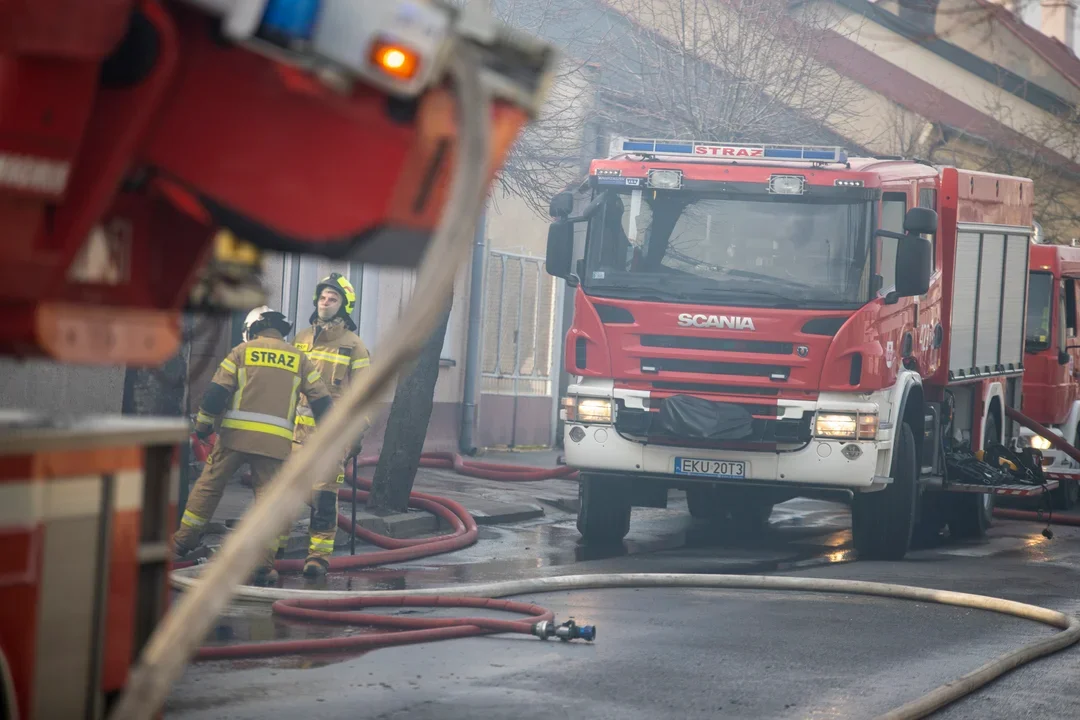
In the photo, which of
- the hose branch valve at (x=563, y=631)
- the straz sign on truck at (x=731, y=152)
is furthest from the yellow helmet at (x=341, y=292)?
the hose branch valve at (x=563, y=631)

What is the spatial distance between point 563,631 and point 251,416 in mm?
2783

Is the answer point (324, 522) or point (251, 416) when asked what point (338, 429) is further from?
point (324, 522)

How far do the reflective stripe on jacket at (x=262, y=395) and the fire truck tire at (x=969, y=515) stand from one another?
725cm

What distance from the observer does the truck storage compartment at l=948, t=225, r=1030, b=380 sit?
45.4 ft

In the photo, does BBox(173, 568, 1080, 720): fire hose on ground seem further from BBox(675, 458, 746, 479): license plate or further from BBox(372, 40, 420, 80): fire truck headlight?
BBox(372, 40, 420, 80): fire truck headlight

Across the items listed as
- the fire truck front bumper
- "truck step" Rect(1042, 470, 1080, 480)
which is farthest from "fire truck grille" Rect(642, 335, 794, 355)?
"truck step" Rect(1042, 470, 1080, 480)

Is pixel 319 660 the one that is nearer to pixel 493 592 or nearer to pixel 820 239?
pixel 493 592

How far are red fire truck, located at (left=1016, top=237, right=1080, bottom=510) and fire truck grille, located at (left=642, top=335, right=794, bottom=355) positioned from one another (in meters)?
6.89

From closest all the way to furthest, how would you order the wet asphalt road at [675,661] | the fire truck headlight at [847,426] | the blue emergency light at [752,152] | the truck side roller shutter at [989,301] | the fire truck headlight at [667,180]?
1. the wet asphalt road at [675,661]
2. the fire truck headlight at [847,426]
3. the fire truck headlight at [667,180]
4. the blue emergency light at [752,152]
5. the truck side roller shutter at [989,301]

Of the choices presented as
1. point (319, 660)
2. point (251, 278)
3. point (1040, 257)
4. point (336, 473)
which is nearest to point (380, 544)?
point (336, 473)

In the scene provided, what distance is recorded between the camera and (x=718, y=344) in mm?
11461

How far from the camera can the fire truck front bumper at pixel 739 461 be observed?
11.2 m

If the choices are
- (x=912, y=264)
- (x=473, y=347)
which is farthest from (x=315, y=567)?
(x=473, y=347)

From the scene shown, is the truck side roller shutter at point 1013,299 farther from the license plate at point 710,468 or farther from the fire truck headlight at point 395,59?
the fire truck headlight at point 395,59
